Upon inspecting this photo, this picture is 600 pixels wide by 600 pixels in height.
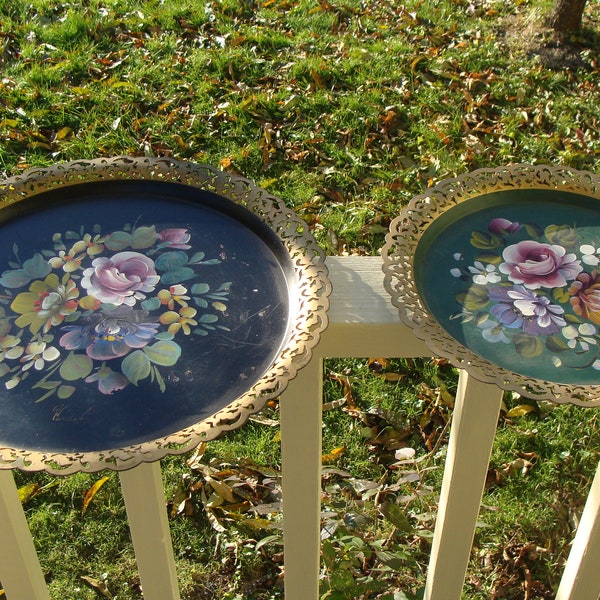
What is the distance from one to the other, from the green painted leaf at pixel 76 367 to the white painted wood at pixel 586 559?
0.99m

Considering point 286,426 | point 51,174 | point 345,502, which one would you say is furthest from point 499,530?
point 51,174

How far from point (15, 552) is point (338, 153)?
2.40 meters

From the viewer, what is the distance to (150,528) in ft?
4.80

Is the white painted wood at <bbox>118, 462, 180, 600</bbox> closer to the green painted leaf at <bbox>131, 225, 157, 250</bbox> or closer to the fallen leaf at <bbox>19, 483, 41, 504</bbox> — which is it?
the green painted leaf at <bbox>131, 225, 157, 250</bbox>

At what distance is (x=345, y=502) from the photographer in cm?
201

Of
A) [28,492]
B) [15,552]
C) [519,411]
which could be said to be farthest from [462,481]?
[28,492]

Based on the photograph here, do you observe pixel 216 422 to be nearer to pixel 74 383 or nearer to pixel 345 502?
pixel 74 383

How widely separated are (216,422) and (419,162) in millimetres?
2571

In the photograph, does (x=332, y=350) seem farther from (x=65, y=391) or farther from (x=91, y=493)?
(x=91, y=493)

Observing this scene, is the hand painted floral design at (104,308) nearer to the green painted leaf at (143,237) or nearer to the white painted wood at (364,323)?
the green painted leaf at (143,237)

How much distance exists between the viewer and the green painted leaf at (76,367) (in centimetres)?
119

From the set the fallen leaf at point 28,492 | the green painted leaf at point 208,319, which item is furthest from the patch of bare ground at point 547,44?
the green painted leaf at point 208,319

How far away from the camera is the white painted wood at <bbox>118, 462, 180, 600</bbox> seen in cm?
136

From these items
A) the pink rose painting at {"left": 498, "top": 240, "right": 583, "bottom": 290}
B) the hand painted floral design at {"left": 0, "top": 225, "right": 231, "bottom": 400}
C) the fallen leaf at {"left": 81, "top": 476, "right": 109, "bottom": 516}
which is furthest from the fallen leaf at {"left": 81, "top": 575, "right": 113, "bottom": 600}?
the pink rose painting at {"left": 498, "top": 240, "right": 583, "bottom": 290}
